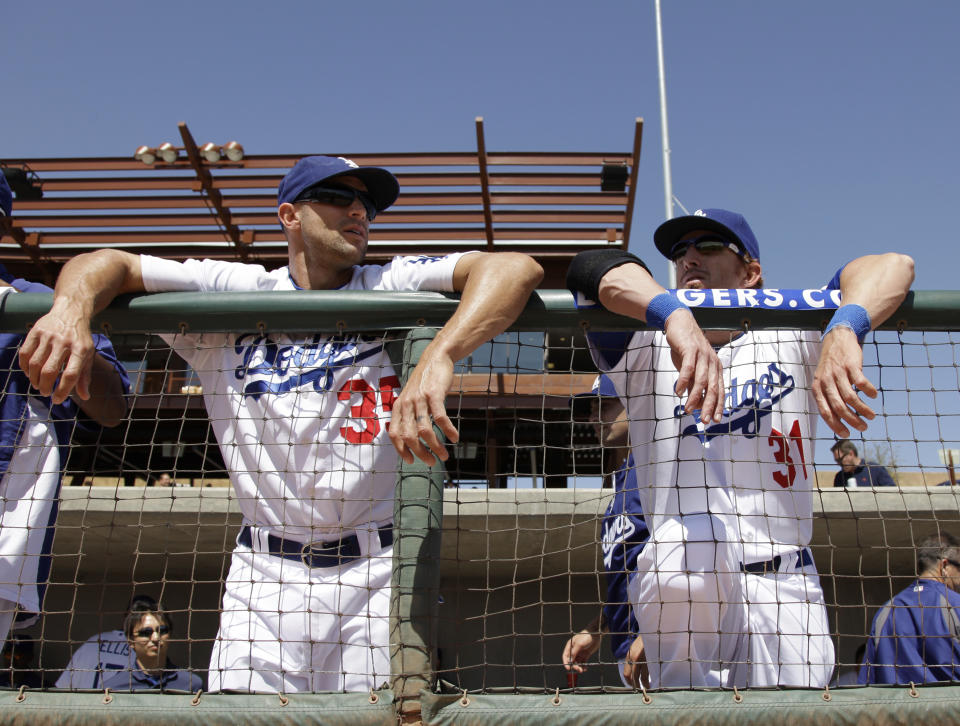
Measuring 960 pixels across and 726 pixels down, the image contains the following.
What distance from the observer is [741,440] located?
2225mm

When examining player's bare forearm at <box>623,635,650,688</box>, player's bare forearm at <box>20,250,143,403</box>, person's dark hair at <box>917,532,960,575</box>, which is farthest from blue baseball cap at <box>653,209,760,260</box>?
player's bare forearm at <box>20,250,143,403</box>

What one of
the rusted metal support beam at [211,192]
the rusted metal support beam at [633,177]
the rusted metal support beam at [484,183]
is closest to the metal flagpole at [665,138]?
the rusted metal support beam at [633,177]

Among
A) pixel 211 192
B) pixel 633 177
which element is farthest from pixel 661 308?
pixel 211 192

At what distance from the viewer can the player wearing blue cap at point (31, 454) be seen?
2.30 meters

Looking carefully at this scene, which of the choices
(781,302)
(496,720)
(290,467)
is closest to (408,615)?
(496,720)

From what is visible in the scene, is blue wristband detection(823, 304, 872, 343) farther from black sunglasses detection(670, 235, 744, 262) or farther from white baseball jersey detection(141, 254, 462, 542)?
white baseball jersey detection(141, 254, 462, 542)

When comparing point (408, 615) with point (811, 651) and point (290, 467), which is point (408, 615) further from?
point (811, 651)

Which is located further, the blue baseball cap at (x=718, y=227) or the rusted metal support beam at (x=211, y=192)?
the rusted metal support beam at (x=211, y=192)

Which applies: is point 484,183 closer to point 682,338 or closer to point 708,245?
point 708,245

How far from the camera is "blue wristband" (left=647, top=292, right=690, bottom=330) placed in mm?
2008

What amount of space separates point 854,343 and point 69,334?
6.04 feet

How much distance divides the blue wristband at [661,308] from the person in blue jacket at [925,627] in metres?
1.04

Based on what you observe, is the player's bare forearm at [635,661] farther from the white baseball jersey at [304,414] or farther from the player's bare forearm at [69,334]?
the player's bare forearm at [69,334]

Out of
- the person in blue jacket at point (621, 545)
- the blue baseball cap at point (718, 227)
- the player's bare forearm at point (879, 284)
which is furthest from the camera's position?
the blue baseball cap at point (718, 227)
